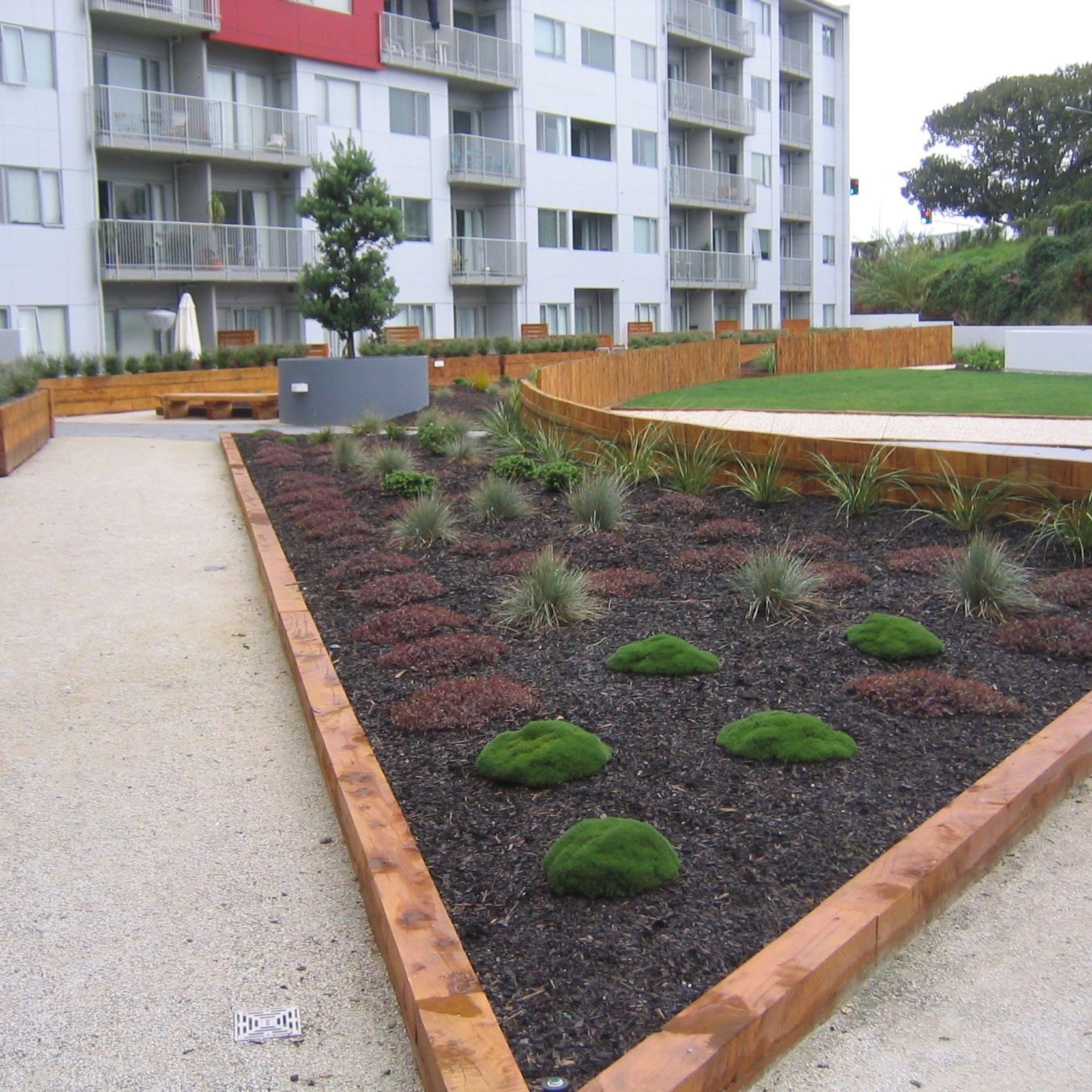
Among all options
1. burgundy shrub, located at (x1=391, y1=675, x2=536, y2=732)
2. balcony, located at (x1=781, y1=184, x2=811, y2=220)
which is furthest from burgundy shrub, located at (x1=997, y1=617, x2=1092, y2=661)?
balcony, located at (x1=781, y1=184, x2=811, y2=220)

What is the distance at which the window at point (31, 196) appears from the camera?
29.1 meters

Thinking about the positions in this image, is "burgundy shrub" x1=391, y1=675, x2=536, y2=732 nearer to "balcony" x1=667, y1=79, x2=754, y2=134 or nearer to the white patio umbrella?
the white patio umbrella

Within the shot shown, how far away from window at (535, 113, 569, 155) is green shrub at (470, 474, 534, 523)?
3394 cm

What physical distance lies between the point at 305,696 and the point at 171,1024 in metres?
2.55

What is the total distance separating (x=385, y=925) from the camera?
387cm

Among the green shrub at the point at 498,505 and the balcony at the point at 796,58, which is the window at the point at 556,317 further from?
the green shrub at the point at 498,505

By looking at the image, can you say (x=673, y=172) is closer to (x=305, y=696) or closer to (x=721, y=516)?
(x=721, y=516)

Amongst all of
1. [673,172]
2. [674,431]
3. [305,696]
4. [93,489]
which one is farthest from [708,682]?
[673,172]

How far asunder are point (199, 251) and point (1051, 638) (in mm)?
28820

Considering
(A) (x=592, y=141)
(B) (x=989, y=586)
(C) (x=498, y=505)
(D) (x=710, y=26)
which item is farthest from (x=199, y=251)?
(B) (x=989, y=586)

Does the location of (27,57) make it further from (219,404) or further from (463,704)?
(463,704)

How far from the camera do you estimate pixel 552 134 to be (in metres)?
43.2

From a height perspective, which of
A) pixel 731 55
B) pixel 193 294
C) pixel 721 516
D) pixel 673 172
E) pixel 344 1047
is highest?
pixel 731 55

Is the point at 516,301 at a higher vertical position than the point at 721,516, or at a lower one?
higher
